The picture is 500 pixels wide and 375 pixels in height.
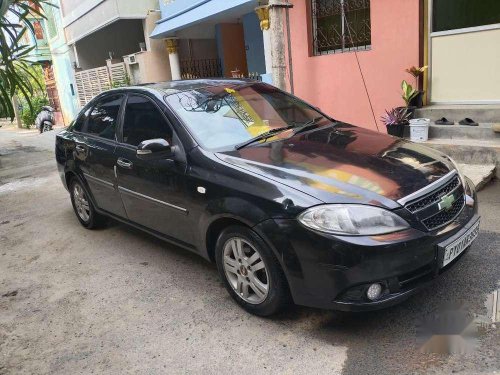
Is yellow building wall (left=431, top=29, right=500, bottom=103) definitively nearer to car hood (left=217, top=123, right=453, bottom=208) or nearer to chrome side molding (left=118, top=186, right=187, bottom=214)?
car hood (left=217, top=123, right=453, bottom=208)

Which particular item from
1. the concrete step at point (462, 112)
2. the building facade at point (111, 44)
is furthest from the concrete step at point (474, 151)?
the building facade at point (111, 44)

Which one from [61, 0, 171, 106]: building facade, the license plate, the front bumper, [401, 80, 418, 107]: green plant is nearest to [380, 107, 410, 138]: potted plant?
[401, 80, 418, 107]: green plant

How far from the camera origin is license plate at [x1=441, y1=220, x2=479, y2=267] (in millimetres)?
2703

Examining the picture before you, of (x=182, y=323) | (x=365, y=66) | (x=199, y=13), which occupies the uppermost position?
(x=199, y=13)

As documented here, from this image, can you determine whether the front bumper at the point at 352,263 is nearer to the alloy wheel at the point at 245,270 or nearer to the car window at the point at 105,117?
the alloy wheel at the point at 245,270

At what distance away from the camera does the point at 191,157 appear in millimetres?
3375

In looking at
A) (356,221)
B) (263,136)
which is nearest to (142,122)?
(263,136)

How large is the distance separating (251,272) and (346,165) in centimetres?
96

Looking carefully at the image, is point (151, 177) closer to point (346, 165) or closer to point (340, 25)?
point (346, 165)

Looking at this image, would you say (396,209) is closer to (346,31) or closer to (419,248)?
(419,248)

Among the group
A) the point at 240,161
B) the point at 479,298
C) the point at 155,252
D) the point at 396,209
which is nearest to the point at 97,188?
the point at 155,252

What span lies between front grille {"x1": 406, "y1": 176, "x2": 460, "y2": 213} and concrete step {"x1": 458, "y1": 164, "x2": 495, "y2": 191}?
7.28ft

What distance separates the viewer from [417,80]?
644 centimetres

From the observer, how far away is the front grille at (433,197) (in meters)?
2.65
